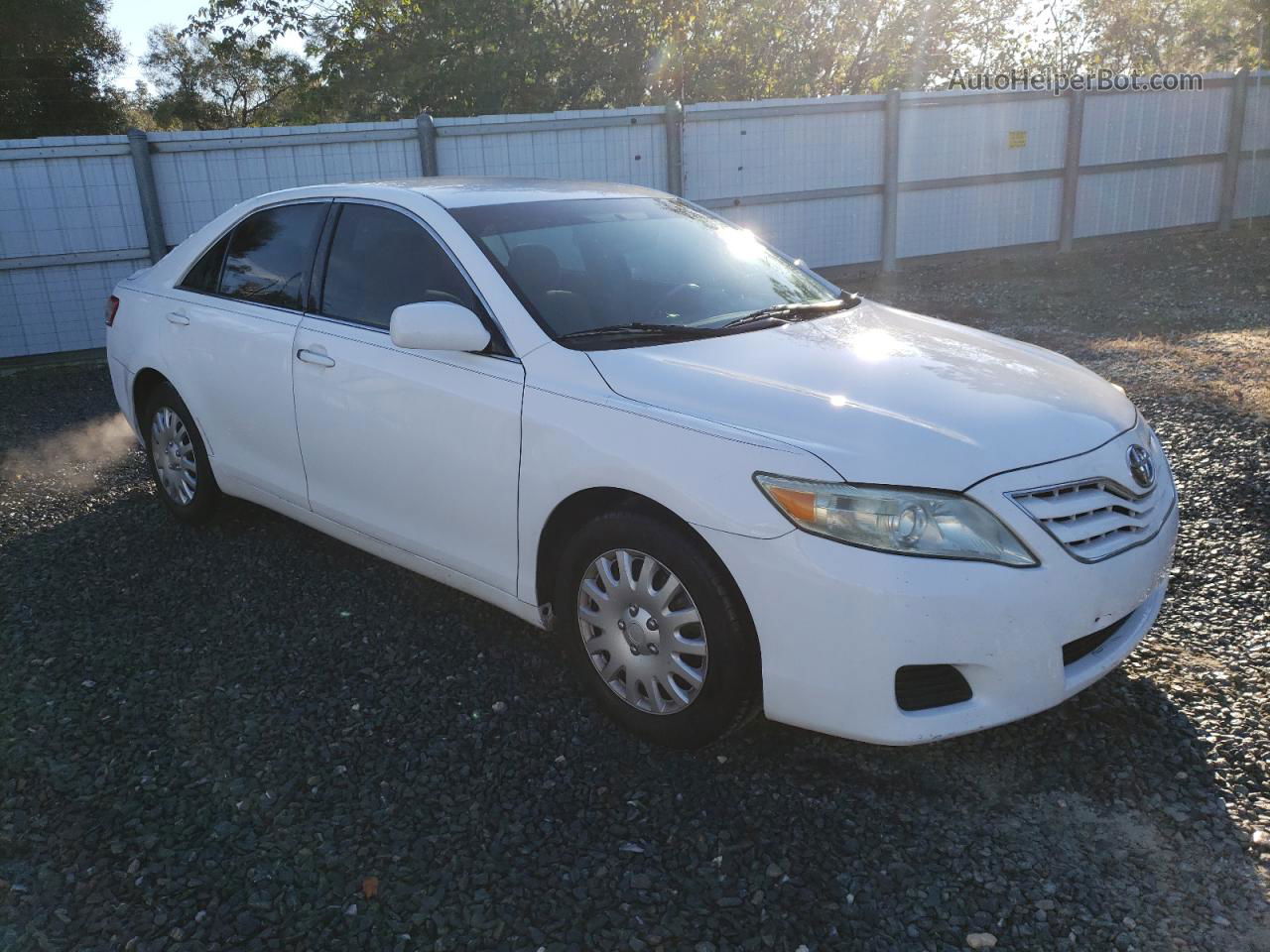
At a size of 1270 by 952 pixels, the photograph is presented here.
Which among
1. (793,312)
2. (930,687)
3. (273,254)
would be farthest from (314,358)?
(930,687)

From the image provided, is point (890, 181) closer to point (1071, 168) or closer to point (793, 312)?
point (1071, 168)

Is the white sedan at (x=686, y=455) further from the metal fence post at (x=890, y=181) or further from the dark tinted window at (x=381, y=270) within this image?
the metal fence post at (x=890, y=181)

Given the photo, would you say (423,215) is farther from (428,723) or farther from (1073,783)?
(1073,783)

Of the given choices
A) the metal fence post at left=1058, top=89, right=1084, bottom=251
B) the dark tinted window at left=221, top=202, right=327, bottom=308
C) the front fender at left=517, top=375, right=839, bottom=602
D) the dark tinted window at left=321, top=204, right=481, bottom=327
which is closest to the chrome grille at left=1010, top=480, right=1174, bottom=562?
the front fender at left=517, top=375, right=839, bottom=602

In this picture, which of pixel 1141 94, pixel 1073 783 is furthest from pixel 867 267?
pixel 1073 783

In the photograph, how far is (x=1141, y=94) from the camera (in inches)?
579

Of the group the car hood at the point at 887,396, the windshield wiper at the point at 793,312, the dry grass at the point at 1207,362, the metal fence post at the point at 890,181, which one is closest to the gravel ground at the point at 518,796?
the car hood at the point at 887,396

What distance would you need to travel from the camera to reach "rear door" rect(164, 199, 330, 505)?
439 cm

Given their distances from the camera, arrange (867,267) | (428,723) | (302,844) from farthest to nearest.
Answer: (867,267)
(428,723)
(302,844)

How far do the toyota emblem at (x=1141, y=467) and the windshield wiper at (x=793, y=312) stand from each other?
1232 mm

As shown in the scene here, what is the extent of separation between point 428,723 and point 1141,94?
48.6 feet

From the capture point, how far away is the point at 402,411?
378 centimetres

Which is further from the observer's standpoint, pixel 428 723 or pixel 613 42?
pixel 613 42

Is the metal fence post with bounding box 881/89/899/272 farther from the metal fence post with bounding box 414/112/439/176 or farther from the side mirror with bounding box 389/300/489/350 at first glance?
the side mirror with bounding box 389/300/489/350
